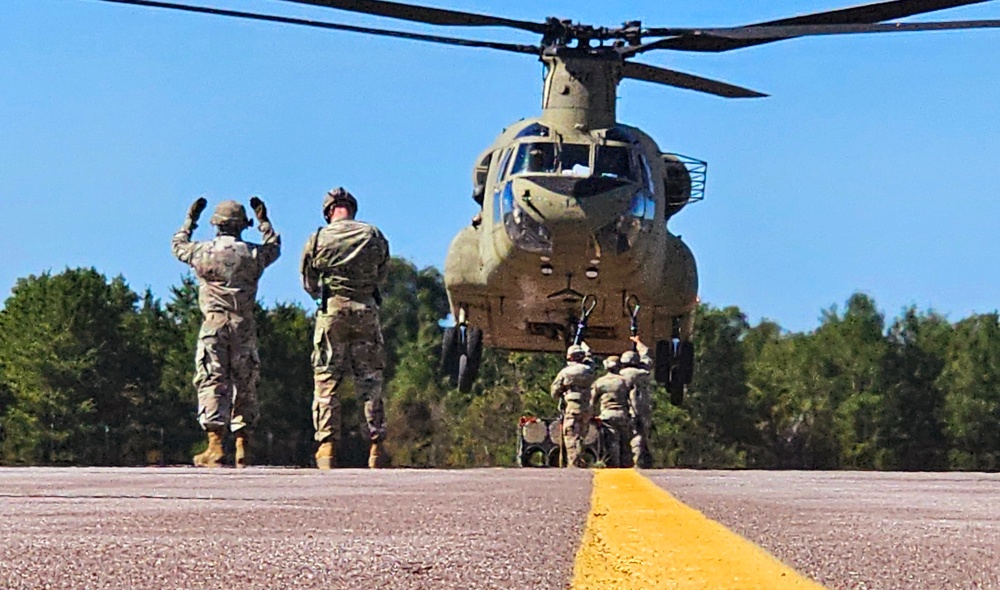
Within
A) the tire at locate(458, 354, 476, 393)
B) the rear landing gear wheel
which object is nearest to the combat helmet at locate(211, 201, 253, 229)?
the tire at locate(458, 354, 476, 393)

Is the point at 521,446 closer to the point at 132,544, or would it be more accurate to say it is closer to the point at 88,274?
the point at 132,544

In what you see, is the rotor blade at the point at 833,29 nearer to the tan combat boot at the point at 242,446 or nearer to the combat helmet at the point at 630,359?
the combat helmet at the point at 630,359

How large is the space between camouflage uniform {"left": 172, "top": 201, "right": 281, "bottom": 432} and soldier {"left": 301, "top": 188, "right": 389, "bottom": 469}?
19.6 inches

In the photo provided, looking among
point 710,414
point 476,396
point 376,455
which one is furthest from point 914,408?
point 376,455

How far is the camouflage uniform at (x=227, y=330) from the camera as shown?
14.7 meters

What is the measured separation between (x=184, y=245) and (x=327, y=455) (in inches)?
81.9

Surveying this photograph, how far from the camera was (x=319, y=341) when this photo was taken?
14828 mm

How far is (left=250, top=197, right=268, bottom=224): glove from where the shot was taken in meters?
15.2

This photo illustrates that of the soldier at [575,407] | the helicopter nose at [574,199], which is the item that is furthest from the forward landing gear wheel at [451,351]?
the soldier at [575,407]

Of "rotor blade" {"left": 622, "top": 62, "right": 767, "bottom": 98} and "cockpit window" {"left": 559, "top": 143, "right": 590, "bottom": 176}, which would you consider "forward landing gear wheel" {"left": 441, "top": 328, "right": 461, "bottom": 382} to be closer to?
"cockpit window" {"left": 559, "top": 143, "right": 590, "bottom": 176}

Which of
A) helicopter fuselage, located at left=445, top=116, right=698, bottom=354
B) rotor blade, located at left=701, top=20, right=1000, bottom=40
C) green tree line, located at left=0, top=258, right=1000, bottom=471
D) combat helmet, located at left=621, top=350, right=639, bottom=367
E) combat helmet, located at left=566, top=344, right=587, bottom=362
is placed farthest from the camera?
green tree line, located at left=0, top=258, right=1000, bottom=471

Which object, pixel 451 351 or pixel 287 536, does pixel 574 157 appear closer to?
pixel 451 351

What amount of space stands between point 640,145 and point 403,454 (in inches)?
1420

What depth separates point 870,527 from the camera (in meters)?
5.91
